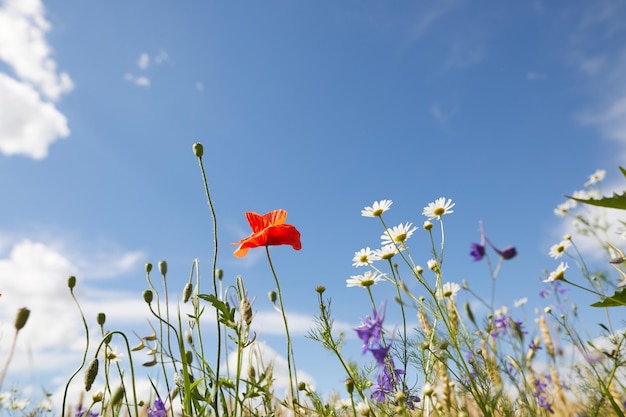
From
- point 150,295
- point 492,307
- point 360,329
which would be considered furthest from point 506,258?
point 150,295

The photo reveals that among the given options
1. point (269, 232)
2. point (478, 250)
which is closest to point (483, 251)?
point (478, 250)

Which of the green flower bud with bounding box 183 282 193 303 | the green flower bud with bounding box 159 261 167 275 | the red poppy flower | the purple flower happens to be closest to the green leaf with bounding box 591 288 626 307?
the purple flower

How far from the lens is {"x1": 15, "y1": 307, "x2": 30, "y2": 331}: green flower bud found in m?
1.71

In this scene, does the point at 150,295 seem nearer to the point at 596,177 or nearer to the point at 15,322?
the point at 15,322

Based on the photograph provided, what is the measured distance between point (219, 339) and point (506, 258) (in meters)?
1.16

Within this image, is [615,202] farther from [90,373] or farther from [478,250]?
[90,373]

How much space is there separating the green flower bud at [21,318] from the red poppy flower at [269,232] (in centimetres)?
103

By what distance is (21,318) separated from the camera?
1.73 m

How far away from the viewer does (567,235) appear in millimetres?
3889

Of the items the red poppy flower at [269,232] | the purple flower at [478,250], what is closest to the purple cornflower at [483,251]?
the purple flower at [478,250]

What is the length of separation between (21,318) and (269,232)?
114cm

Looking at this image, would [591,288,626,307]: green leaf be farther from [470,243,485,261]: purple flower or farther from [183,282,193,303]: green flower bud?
[183,282,193,303]: green flower bud

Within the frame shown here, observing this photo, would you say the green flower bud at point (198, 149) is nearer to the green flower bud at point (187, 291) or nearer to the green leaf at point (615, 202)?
the green flower bud at point (187, 291)

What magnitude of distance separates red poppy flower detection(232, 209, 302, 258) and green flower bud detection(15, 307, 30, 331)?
1.03 meters
